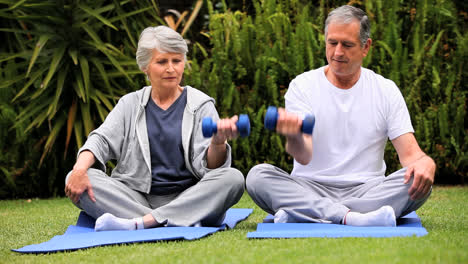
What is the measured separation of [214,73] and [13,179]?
2.33 metres

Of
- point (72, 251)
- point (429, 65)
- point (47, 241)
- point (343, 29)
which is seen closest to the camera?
point (72, 251)

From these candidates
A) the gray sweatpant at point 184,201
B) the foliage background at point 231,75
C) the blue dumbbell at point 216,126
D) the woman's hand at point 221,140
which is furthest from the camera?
the foliage background at point 231,75

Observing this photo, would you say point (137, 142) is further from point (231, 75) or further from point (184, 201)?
point (231, 75)

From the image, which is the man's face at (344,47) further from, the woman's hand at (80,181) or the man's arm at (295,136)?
the woman's hand at (80,181)

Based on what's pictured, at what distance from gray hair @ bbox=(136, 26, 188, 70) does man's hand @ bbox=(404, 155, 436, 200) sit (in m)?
1.69

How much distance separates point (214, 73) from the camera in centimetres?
656

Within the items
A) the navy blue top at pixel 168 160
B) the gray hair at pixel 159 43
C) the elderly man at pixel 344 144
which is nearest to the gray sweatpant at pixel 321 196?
the elderly man at pixel 344 144

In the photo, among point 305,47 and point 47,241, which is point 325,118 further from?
point 305,47

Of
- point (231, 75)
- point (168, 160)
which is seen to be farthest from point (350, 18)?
point (231, 75)

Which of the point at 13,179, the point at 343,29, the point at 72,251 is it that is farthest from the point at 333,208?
the point at 13,179

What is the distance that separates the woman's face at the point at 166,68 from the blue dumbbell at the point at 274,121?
109 centimetres

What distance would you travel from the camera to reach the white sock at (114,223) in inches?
157

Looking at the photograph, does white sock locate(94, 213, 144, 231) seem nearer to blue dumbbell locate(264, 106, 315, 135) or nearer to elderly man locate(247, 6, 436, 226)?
elderly man locate(247, 6, 436, 226)

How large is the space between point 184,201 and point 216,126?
63 cm
